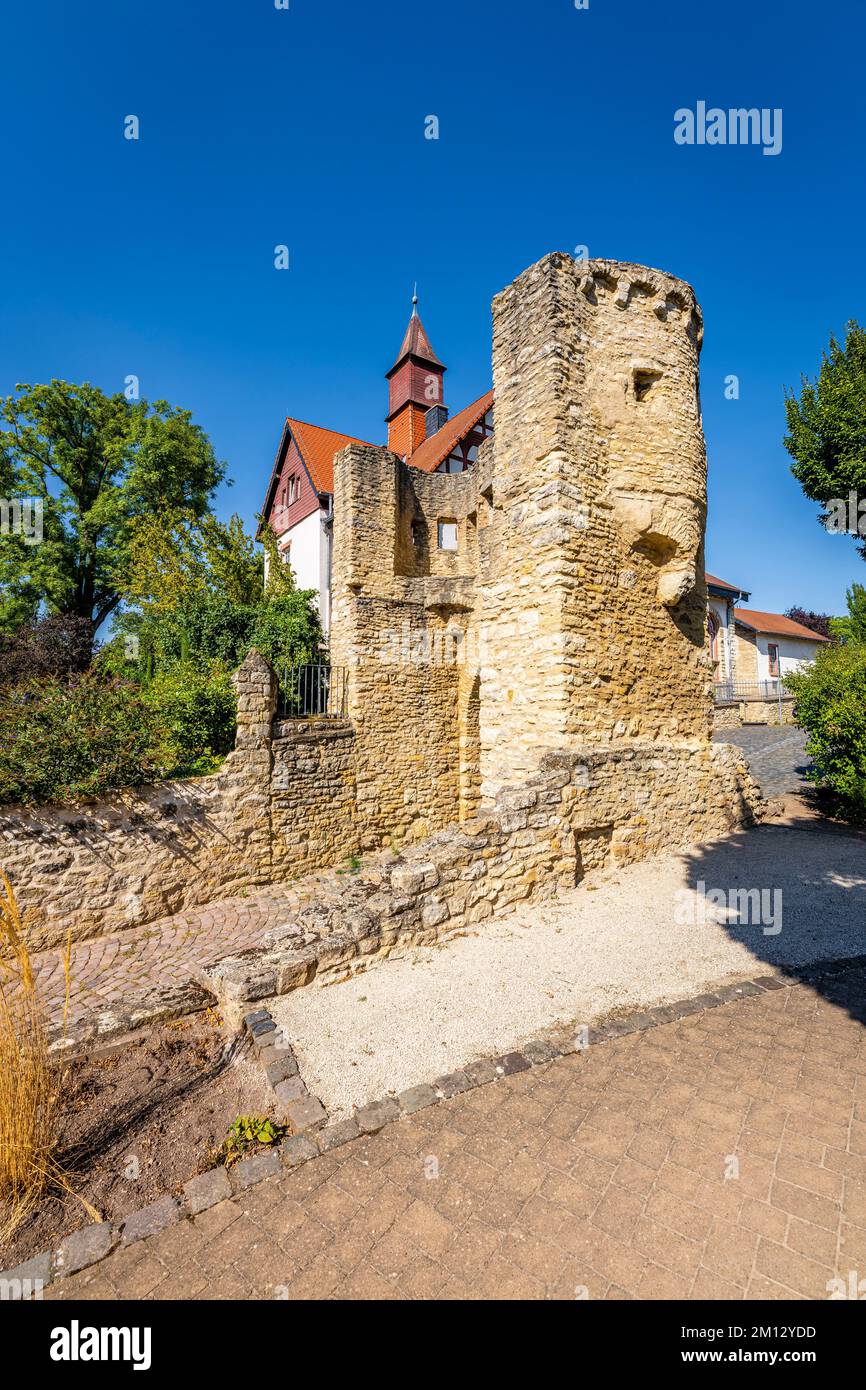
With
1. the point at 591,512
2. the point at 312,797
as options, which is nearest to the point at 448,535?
the point at 591,512

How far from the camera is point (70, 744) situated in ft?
21.5

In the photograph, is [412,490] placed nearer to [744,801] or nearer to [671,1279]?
[744,801]

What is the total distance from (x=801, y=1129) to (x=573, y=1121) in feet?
3.60

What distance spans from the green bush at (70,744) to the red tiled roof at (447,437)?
Answer: 14.3 meters

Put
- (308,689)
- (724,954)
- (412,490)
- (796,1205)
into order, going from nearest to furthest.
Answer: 1. (796,1205)
2. (724,954)
3. (308,689)
4. (412,490)

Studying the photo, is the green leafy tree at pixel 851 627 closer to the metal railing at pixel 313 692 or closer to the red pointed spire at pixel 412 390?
the metal railing at pixel 313 692

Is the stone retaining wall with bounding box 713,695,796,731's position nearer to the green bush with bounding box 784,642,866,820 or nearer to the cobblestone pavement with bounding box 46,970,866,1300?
the green bush with bounding box 784,642,866,820

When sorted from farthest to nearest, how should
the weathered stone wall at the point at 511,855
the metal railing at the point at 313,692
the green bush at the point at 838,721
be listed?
the metal railing at the point at 313,692 → the green bush at the point at 838,721 → the weathered stone wall at the point at 511,855

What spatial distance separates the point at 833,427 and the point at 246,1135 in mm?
17571

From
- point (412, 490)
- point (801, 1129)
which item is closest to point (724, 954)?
point (801, 1129)

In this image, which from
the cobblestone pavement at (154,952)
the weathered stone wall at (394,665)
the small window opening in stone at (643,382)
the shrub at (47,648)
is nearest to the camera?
the cobblestone pavement at (154,952)

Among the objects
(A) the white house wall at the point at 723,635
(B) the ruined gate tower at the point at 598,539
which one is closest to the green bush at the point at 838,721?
(B) the ruined gate tower at the point at 598,539

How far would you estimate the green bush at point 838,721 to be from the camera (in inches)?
369
